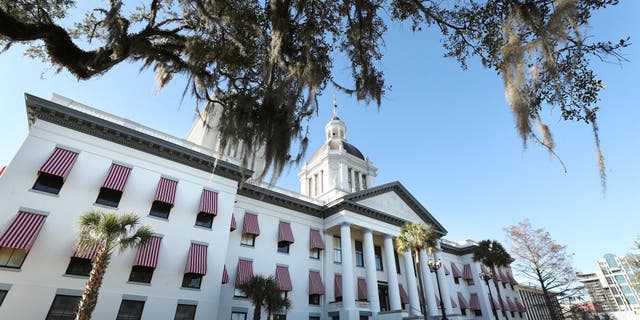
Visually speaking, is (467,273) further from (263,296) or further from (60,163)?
(60,163)

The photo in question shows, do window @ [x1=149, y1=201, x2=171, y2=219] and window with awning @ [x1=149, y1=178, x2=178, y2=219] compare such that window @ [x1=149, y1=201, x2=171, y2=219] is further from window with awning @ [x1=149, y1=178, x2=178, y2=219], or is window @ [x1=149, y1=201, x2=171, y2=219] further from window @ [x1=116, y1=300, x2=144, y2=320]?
window @ [x1=116, y1=300, x2=144, y2=320]

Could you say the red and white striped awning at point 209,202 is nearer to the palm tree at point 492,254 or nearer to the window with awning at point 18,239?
the window with awning at point 18,239

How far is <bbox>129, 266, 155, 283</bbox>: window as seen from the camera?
46.4 ft

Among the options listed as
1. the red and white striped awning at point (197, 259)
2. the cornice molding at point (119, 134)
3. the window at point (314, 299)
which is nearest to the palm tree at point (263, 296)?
the red and white striped awning at point (197, 259)

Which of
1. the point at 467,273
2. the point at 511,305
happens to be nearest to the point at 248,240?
the point at 467,273

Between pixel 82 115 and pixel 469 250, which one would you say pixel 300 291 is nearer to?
pixel 82 115

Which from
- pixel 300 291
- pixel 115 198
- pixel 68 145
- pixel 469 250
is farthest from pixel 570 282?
pixel 68 145

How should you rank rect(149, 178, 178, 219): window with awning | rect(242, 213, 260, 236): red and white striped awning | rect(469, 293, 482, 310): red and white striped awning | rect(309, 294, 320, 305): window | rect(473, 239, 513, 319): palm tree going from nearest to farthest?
rect(149, 178, 178, 219): window with awning
rect(242, 213, 260, 236): red and white striped awning
rect(309, 294, 320, 305): window
rect(473, 239, 513, 319): palm tree
rect(469, 293, 482, 310): red and white striped awning

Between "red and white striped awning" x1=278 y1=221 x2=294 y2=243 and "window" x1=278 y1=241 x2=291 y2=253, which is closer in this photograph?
"red and white striped awning" x1=278 y1=221 x2=294 y2=243

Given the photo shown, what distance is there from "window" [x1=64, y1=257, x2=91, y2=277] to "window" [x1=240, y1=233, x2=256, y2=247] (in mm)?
8299

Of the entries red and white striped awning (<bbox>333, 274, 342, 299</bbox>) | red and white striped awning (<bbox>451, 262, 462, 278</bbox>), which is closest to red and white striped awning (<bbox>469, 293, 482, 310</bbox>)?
red and white striped awning (<bbox>451, 262, 462, 278</bbox>)

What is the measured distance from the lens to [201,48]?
20.6ft

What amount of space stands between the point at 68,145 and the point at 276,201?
1277cm

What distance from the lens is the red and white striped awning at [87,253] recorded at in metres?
12.5
